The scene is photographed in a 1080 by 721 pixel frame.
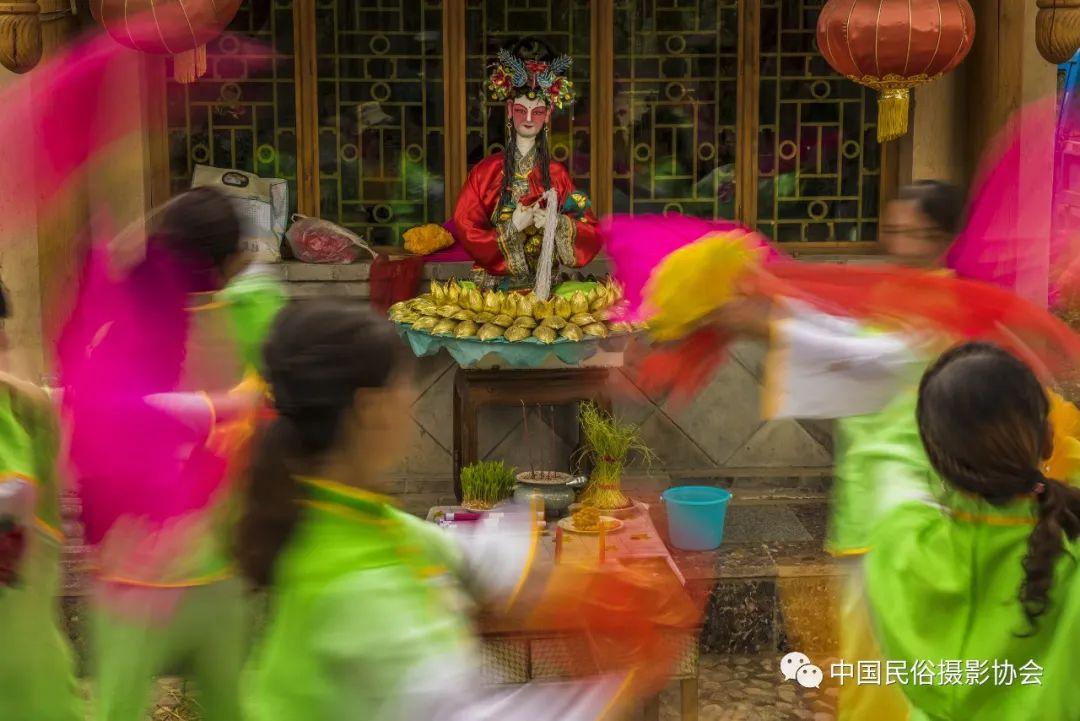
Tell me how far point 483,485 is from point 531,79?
173cm

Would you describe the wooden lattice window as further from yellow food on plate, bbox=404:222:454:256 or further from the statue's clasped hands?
the statue's clasped hands

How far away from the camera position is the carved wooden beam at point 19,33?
16.9 ft

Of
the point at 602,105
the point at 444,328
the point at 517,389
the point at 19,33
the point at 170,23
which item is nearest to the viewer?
the point at 170,23

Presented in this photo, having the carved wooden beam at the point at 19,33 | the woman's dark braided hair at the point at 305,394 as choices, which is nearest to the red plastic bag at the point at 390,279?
the carved wooden beam at the point at 19,33

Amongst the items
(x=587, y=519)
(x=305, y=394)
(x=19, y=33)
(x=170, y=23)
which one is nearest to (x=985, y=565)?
(x=305, y=394)

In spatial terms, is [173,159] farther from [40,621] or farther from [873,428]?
[873,428]

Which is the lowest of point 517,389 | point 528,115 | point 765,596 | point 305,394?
point 765,596

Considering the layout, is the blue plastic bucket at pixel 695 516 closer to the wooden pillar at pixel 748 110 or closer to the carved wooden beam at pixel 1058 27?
the wooden pillar at pixel 748 110

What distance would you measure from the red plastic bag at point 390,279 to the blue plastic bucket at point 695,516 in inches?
63.5

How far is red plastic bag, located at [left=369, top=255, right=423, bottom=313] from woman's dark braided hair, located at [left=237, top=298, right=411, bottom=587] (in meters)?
4.28

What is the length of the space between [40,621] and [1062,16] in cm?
408

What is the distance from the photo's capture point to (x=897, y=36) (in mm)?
5039

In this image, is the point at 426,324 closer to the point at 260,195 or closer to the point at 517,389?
the point at 517,389

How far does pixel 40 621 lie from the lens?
313cm
